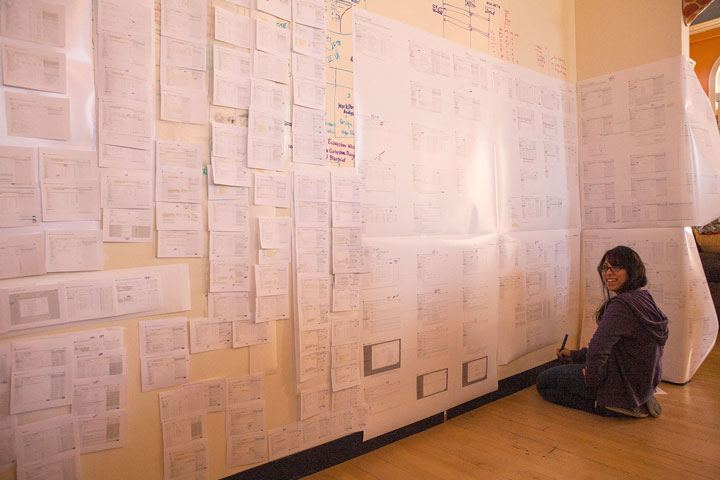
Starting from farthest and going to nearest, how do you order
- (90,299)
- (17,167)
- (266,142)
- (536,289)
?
1. (536,289)
2. (266,142)
3. (90,299)
4. (17,167)

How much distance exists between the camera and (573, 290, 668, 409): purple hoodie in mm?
2338

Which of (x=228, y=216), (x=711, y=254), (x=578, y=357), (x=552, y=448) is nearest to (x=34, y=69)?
(x=228, y=216)

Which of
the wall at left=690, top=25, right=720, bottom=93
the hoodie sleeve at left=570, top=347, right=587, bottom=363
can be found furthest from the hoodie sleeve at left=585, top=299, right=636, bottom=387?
the wall at left=690, top=25, right=720, bottom=93

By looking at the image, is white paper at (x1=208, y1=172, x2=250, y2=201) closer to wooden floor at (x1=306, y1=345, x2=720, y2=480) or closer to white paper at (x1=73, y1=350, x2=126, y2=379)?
white paper at (x1=73, y1=350, x2=126, y2=379)

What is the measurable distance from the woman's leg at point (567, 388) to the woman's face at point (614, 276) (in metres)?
0.57

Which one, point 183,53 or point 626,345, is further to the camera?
point 626,345

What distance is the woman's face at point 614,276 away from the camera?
2.41 m

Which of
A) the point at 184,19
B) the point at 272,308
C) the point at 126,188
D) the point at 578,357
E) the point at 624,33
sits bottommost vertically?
the point at 578,357

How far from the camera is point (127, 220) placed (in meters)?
1.55

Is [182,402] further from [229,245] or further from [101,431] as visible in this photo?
[229,245]

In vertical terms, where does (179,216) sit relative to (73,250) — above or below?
above

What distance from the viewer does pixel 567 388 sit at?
2.68 meters

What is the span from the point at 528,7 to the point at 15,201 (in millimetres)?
3108

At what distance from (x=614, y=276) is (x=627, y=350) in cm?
39
